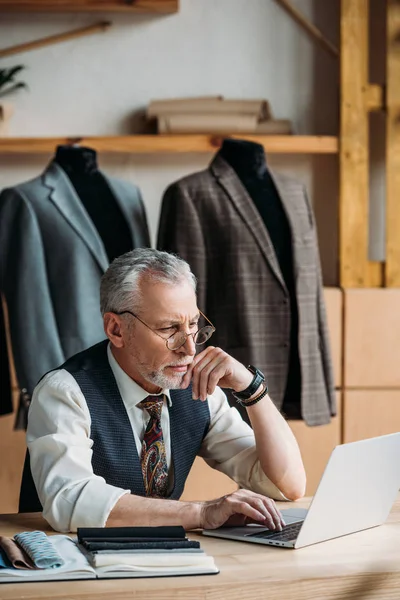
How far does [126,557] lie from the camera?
5.65 feet

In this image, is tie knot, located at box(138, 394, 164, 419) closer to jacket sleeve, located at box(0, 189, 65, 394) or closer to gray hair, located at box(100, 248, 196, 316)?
gray hair, located at box(100, 248, 196, 316)

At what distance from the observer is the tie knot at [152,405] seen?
7.86 ft

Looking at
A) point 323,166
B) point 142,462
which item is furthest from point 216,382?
point 323,166

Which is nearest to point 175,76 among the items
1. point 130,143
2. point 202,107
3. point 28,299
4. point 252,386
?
point 202,107

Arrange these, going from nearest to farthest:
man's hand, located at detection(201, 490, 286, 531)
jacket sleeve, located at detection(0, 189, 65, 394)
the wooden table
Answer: the wooden table → man's hand, located at detection(201, 490, 286, 531) → jacket sleeve, located at detection(0, 189, 65, 394)

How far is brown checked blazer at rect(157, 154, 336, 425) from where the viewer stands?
3902 mm

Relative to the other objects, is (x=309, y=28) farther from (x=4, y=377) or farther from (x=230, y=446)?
(x=230, y=446)

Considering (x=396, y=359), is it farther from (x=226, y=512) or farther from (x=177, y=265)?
(x=226, y=512)

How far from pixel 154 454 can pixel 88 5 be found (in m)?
2.65

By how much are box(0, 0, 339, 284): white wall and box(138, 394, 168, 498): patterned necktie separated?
2.36 m

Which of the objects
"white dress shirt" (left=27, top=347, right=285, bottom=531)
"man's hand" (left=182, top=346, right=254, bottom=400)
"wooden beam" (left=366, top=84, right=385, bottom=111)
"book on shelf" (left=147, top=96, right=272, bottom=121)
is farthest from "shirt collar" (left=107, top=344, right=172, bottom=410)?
"wooden beam" (left=366, top=84, right=385, bottom=111)

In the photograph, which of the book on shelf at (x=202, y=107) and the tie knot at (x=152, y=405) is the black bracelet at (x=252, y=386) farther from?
the book on shelf at (x=202, y=107)

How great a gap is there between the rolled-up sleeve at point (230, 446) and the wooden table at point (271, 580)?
49 cm

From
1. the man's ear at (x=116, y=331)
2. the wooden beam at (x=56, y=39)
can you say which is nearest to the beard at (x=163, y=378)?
the man's ear at (x=116, y=331)
